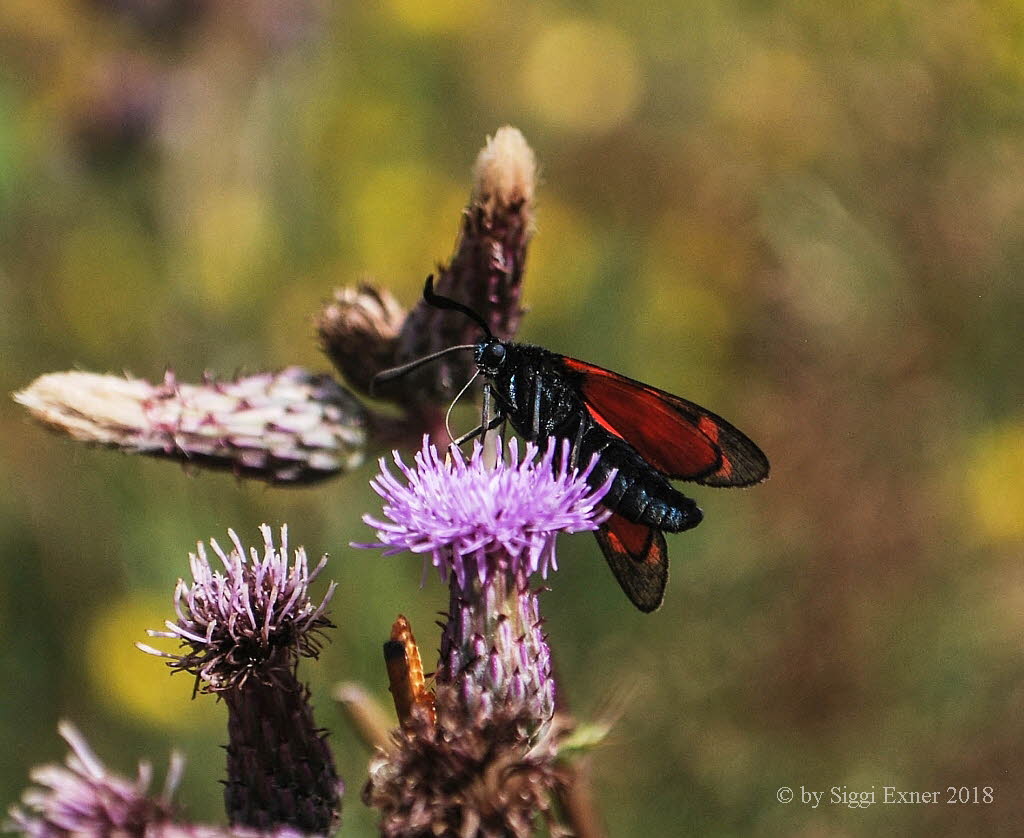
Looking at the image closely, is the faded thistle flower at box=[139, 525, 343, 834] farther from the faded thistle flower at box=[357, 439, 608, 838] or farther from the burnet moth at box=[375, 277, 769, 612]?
the burnet moth at box=[375, 277, 769, 612]

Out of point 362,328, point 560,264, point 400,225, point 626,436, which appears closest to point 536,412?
point 626,436

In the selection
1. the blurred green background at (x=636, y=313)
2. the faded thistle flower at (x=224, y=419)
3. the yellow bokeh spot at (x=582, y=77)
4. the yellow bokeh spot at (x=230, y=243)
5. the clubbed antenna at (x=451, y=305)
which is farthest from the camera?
the yellow bokeh spot at (x=582, y=77)

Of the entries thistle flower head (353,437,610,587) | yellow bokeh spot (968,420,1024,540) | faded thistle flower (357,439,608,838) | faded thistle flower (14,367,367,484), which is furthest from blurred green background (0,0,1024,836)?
Answer: thistle flower head (353,437,610,587)

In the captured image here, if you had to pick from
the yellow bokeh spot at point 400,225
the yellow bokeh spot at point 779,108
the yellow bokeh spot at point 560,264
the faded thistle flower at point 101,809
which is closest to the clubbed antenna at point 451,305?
the faded thistle flower at point 101,809

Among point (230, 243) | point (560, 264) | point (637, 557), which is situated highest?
point (560, 264)

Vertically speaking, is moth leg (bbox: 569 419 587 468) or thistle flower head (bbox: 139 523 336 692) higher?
moth leg (bbox: 569 419 587 468)

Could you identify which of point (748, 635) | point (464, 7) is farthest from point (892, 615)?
point (464, 7)

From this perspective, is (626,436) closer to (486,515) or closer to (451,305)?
(451,305)

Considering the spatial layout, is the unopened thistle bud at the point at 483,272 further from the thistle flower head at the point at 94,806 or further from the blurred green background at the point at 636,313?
the thistle flower head at the point at 94,806
